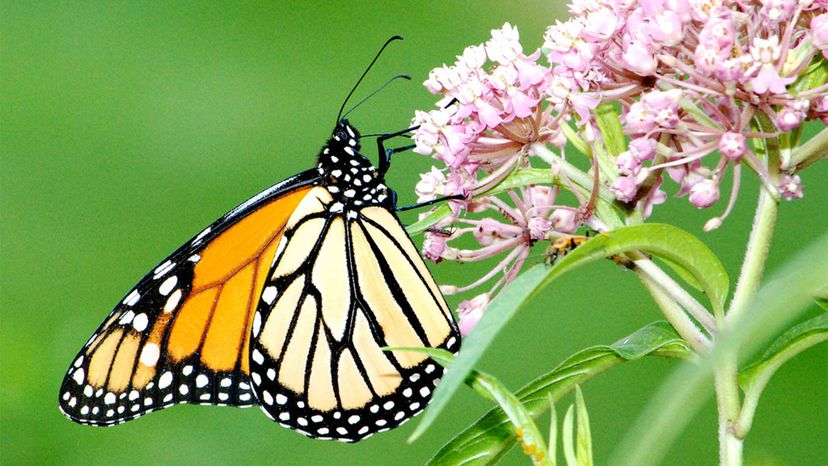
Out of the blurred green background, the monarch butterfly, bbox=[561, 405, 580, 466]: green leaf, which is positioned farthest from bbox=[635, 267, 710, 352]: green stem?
the blurred green background

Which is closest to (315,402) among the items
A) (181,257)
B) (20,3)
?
(181,257)

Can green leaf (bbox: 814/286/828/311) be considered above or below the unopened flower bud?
below

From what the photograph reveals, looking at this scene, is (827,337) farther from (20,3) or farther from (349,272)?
(20,3)

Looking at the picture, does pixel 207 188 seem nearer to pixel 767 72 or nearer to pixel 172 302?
pixel 172 302

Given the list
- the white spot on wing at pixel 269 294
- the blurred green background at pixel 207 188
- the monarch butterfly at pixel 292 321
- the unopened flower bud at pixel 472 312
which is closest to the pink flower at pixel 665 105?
the unopened flower bud at pixel 472 312

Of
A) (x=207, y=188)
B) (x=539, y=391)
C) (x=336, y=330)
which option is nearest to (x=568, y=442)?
(x=539, y=391)

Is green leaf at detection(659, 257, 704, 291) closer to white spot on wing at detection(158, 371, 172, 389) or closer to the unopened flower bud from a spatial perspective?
the unopened flower bud

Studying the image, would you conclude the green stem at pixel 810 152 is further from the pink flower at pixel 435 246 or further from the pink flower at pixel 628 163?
the pink flower at pixel 435 246
